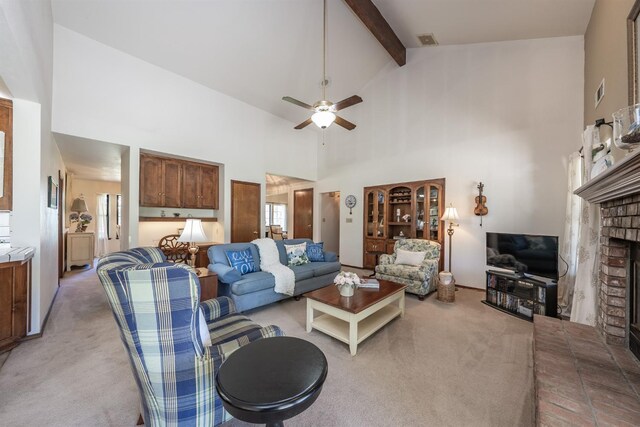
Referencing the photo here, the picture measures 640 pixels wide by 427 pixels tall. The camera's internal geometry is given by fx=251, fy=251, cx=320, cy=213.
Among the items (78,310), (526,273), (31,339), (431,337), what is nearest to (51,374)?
(31,339)

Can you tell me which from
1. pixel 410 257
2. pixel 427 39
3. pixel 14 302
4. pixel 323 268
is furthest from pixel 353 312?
pixel 427 39

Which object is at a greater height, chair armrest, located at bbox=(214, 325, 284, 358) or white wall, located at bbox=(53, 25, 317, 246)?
white wall, located at bbox=(53, 25, 317, 246)

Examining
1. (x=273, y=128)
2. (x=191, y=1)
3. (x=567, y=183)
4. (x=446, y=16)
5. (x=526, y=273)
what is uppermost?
(x=446, y=16)

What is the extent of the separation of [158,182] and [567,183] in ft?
20.4

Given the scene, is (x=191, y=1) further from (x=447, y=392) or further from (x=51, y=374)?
(x=447, y=392)

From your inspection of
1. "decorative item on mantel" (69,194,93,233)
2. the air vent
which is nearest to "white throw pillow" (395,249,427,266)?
the air vent

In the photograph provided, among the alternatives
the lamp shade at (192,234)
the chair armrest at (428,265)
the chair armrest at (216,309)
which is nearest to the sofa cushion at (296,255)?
the lamp shade at (192,234)

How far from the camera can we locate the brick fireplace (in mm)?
1516

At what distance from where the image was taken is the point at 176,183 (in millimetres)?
4434

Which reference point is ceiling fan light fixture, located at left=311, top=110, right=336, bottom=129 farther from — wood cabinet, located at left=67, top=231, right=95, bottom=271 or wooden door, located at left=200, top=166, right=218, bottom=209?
wood cabinet, located at left=67, top=231, right=95, bottom=271

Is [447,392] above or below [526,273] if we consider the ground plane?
below

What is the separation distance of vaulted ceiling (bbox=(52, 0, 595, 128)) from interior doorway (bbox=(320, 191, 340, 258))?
3099 millimetres

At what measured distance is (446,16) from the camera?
368 centimetres

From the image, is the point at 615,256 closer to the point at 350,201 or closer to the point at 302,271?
the point at 302,271
